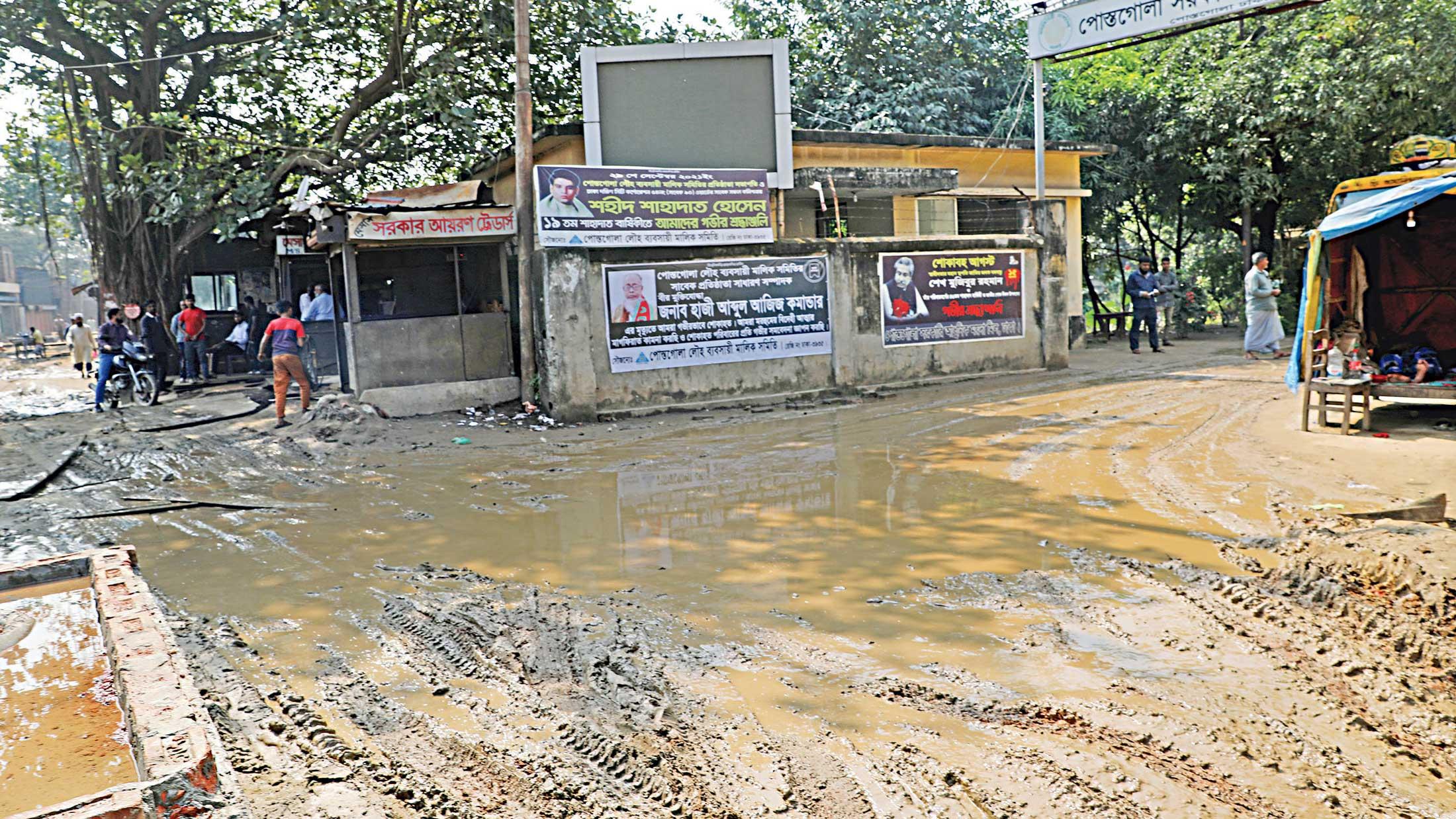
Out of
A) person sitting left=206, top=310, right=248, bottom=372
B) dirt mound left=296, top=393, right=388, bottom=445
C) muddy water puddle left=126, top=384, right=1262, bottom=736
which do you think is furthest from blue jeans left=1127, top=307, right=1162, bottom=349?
person sitting left=206, top=310, right=248, bottom=372

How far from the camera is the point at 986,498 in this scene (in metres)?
7.24

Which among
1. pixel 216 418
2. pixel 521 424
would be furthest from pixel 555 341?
pixel 216 418

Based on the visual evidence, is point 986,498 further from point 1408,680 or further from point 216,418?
point 216,418

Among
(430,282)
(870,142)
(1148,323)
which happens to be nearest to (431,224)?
(430,282)

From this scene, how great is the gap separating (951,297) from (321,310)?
32.3 ft

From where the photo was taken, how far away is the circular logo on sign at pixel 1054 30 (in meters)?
15.6

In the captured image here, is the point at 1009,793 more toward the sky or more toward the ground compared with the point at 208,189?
more toward the ground

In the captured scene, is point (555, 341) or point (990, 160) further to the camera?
point (990, 160)

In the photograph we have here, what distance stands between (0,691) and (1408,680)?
521 centimetres

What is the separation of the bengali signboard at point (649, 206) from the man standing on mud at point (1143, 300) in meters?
7.93

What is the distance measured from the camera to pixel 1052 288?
1477 cm

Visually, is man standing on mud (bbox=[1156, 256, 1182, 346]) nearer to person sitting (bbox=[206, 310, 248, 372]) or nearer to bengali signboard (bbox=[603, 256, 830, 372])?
bengali signboard (bbox=[603, 256, 830, 372])

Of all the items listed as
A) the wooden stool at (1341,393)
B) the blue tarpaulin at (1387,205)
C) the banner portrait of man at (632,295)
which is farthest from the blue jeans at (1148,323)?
the banner portrait of man at (632,295)

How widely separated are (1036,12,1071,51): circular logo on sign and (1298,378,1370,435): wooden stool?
801cm
